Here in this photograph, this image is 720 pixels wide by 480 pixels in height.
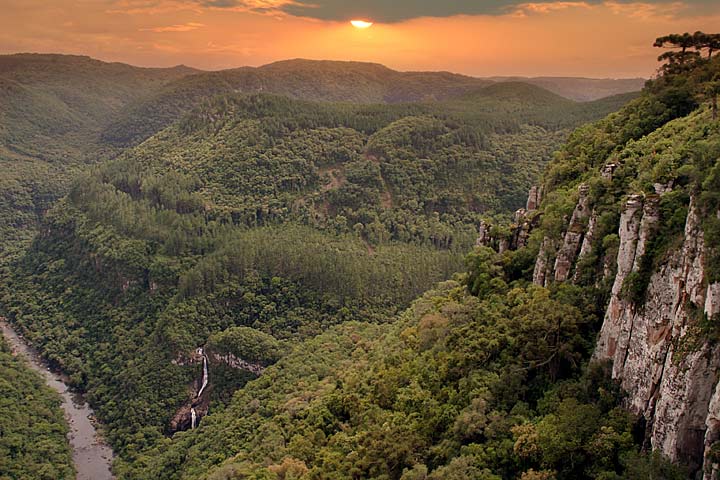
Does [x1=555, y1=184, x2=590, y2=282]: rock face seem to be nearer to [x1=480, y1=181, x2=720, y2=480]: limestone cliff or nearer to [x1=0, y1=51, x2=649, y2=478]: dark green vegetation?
[x1=0, y1=51, x2=649, y2=478]: dark green vegetation

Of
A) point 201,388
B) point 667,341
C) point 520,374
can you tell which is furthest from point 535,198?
point 201,388

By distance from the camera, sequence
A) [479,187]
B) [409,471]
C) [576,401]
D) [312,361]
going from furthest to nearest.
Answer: [479,187] < [312,361] < [409,471] < [576,401]

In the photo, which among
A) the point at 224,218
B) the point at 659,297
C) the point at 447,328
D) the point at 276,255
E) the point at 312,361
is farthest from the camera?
the point at 224,218

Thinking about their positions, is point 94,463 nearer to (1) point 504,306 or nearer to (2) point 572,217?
(1) point 504,306

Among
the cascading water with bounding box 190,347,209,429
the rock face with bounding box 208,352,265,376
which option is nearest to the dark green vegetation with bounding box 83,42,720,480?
the cascading water with bounding box 190,347,209,429

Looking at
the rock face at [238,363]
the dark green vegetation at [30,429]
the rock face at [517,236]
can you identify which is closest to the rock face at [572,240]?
the rock face at [517,236]

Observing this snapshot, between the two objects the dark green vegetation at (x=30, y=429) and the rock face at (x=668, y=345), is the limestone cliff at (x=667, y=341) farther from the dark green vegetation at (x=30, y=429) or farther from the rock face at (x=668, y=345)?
the dark green vegetation at (x=30, y=429)

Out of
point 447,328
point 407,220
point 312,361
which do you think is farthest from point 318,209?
point 447,328
